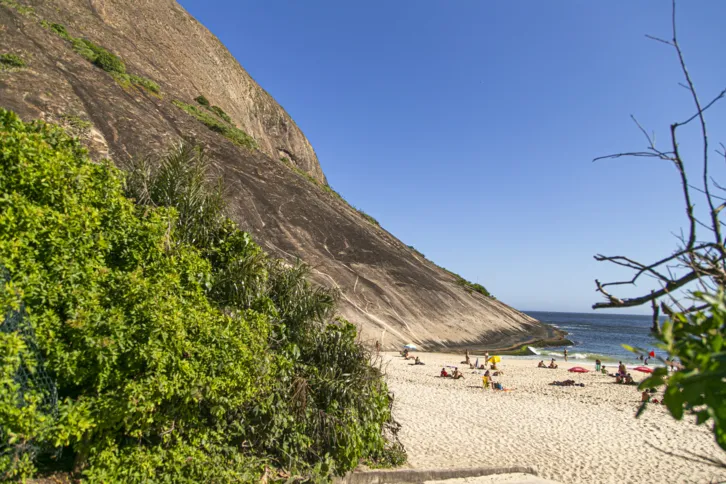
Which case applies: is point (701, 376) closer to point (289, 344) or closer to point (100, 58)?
point (289, 344)

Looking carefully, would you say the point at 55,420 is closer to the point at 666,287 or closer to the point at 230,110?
the point at 666,287

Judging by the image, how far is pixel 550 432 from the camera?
43.4ft

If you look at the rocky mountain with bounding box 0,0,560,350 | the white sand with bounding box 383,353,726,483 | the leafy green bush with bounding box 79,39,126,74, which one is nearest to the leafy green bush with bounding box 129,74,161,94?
the rocky mountain with bounding box 0,0,560,350

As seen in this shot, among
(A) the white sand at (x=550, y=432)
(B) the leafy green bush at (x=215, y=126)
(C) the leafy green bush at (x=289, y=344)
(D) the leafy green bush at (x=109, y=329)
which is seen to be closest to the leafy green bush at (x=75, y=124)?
(B) the leafy green bush at (x=215, y=126)

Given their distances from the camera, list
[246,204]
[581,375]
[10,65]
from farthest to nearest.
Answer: [246,204], [581,375], [10,65]

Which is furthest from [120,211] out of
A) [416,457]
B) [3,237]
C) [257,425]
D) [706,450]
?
[706,450]

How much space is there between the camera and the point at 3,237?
4633mm

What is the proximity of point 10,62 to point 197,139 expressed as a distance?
33.3ft

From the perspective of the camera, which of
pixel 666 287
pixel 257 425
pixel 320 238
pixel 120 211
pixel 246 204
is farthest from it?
pixel 320 238

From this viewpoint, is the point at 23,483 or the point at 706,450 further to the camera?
the point at 706,450

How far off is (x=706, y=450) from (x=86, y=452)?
47.7ft

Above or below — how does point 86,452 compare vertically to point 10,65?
below

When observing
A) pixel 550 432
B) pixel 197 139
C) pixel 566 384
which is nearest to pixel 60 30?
pixel 197 139

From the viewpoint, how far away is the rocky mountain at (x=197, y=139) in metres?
24.4
